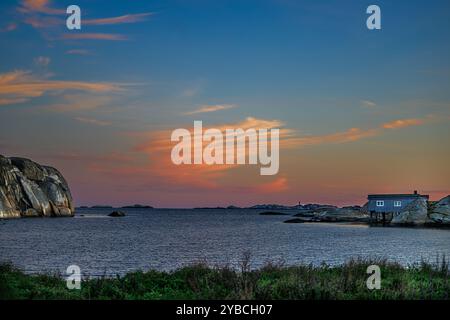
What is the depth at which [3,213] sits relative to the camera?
172 meters

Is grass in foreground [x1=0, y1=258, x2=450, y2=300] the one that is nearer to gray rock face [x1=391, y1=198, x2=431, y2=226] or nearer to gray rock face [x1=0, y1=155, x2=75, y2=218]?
gray rock face [x1=391, y1=198, x2=431, y2=226]

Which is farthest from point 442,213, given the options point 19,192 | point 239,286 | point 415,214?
point 19,192

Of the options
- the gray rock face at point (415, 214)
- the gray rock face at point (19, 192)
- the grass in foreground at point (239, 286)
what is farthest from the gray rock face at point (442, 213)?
the gray rock face at point (19, 192)

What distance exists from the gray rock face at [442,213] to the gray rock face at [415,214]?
1.66 meters

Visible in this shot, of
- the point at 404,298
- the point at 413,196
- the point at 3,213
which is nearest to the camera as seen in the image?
the point at 404,298

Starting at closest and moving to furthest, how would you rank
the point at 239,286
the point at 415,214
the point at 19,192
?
the point at 239,286, the point at 415,214, the point at 19,192

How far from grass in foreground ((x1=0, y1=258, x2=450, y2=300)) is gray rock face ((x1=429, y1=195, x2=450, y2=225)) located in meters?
107

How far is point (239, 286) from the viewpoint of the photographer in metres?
17.7

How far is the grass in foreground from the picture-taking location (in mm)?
16594

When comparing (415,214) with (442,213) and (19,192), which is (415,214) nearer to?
(442,213)

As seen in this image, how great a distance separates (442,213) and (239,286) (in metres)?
117
